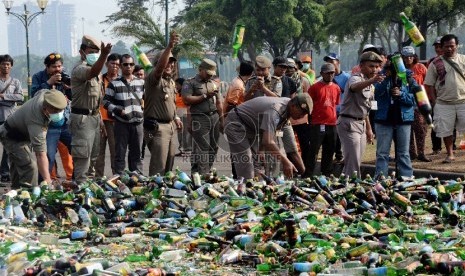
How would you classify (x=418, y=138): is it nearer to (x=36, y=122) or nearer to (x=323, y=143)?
(x=323, y=143)

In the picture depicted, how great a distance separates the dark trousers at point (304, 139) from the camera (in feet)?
45.3

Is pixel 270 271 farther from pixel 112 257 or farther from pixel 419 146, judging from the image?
pixel 419 146

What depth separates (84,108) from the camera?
11.6m

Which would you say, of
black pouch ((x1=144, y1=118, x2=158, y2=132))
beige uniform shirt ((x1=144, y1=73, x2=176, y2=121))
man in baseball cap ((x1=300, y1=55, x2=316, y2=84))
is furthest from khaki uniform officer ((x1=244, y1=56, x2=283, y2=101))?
man in baseball cap ((x1=300, y1=55, x2=316, y2=84))

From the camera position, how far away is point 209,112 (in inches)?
507

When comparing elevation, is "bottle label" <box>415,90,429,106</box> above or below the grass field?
above

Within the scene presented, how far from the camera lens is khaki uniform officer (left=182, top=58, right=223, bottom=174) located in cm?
1277

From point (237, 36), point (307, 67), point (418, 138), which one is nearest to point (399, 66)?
point (418, 138)

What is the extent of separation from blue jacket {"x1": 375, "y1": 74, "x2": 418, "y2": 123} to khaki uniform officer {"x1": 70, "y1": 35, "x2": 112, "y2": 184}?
3.39 m

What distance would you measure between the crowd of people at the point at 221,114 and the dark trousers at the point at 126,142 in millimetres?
14

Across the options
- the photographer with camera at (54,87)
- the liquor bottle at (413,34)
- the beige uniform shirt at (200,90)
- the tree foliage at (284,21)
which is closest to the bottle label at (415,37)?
the liquor bottle at (413,34)

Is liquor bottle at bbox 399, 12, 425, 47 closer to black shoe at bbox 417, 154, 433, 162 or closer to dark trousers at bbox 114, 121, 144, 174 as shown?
black shoe at bbox 417, 154, 433, 162


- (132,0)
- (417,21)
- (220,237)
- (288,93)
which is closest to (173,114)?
(288,93)

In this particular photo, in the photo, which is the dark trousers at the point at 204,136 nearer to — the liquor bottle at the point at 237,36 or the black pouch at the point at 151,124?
the black pouch at the point at 151,124
